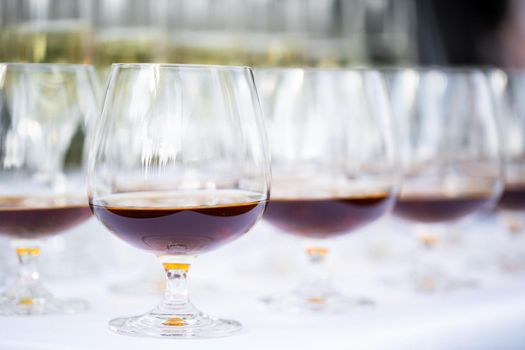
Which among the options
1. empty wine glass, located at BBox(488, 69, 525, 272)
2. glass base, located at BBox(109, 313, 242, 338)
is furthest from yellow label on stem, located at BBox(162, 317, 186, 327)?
empty wine glass, located at BBox(488, 69, 525, 272)

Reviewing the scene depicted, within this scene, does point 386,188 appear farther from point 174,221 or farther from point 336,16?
point 336,16

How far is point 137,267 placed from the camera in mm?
1152

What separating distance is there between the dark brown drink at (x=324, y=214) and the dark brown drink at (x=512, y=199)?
0.36 metres

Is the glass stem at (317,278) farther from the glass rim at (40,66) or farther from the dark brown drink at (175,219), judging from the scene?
the glass rim at (40,66)

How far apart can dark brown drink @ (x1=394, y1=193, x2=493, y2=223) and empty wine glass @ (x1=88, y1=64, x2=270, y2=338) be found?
35cm

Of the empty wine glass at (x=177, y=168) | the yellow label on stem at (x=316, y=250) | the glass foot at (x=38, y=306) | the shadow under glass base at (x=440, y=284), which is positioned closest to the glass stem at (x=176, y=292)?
the empty wine glass at (x=177, y=168)

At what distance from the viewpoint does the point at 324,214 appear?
0.96 metres

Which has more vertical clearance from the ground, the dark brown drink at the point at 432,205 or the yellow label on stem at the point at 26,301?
the dark brown drink at the point at 432,205

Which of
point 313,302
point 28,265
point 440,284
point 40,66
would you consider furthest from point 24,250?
point 440,284

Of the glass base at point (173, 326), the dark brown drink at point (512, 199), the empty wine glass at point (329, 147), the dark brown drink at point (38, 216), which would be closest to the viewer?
the glass base at point (173, 326)

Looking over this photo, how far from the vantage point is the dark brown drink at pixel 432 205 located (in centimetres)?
112

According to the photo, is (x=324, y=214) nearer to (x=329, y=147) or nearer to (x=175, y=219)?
(x=329, y=147)

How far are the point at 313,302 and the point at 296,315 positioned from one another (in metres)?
0.05

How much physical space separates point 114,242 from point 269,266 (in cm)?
Result: 21
